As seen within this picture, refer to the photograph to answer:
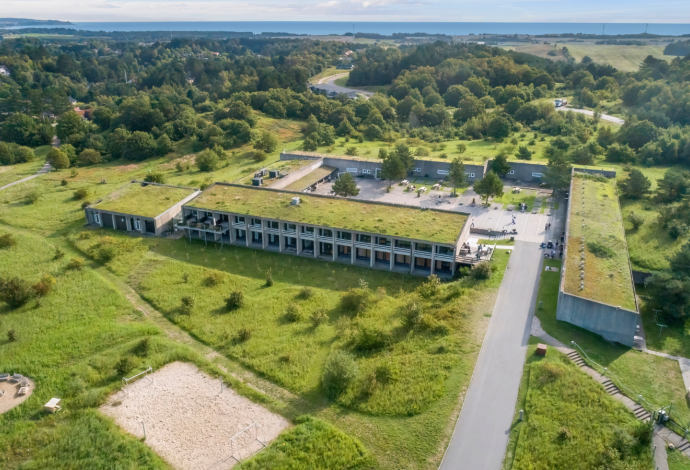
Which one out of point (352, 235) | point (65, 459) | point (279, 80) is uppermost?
point (279, 80)

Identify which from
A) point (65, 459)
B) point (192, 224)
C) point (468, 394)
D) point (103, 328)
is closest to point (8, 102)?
point (192, 224)

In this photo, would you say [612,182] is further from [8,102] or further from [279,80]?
[8,102]

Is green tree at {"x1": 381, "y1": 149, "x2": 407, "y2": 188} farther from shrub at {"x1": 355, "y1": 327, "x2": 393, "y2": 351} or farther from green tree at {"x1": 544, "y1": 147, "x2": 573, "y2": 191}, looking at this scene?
shrub at {"x1": 355, "y1": 327, "x2": 393, "y2": 351}

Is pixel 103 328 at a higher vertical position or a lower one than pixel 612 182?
lower

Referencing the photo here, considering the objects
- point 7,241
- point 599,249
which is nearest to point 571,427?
point 599,249

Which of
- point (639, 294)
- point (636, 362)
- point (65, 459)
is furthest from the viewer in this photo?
point (639, 294)

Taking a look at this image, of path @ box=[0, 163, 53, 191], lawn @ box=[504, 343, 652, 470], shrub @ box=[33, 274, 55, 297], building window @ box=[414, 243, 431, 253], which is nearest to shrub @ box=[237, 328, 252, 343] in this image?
building window @ box=[414, 243, 431, 253]

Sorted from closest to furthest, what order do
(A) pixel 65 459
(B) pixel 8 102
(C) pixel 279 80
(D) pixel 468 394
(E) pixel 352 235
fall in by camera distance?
(A) pixel 65 459 → (D) pixel 468 394 → (E) pixel 352 235 → (B) pixel 8 102 → (C) pixel 279 80

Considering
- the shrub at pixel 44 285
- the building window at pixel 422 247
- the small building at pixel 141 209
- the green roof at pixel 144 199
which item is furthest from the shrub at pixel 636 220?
the shrub at pixel 44 285
